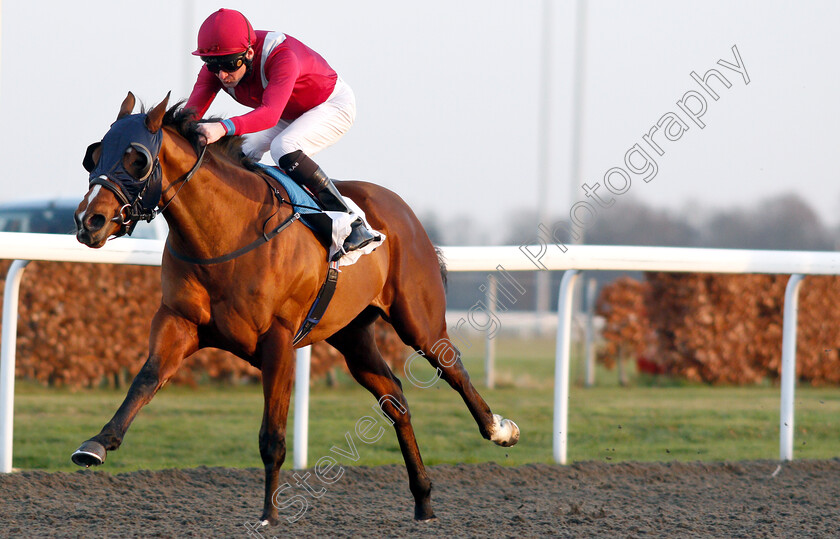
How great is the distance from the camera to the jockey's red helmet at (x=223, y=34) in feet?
11.1

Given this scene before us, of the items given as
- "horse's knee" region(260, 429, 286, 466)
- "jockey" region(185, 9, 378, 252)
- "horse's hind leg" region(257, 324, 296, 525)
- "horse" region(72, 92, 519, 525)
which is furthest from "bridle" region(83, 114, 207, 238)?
"horse's knee" region(260, 429, 286, 466)

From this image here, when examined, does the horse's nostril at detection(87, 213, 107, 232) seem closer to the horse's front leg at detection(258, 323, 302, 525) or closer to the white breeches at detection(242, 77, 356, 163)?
the horse's front leg at detection(258, 323, 302, 525)

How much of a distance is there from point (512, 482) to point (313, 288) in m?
1.71

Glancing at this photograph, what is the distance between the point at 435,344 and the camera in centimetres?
424

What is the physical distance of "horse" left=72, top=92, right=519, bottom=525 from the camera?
2945mm

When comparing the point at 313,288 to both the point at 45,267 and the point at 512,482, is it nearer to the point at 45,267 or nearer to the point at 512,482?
the point at 512,482

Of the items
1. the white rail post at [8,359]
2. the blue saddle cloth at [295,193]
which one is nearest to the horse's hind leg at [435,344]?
the blue saddle cloth at [295,193]

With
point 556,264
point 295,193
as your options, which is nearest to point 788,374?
point 556,264

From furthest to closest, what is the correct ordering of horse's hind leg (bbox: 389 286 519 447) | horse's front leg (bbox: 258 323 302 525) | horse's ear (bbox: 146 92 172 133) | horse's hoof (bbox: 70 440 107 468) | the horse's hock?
the horse's hock
horse's hind leg (bbox: 389 286 519 447)
horse's front leg (bbox: 258 323 302 525)
horse's ear (bbox: 146 92 172 133)
horse's hoof (bbox: 70 440 107 468)

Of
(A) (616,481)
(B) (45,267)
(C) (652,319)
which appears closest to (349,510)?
(A) (616,481)

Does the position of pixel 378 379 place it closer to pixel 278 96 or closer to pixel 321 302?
pixel 321 302

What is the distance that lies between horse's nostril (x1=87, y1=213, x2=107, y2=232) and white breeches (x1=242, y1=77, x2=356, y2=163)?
1.02 meters

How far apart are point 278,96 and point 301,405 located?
1.82 meters

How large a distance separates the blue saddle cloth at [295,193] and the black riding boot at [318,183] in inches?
1.3
